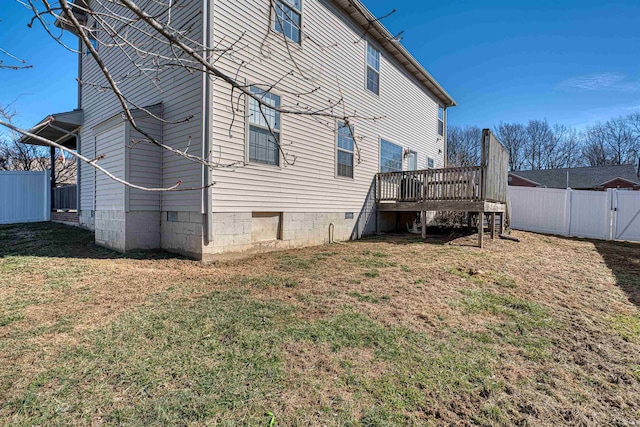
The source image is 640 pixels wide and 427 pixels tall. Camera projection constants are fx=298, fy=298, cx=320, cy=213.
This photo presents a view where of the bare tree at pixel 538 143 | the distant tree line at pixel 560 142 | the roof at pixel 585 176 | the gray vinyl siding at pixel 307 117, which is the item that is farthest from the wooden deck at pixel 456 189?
the bare tree at pixel 538 143

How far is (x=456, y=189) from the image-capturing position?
8.29 meters

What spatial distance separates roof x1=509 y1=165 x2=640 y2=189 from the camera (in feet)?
87.4

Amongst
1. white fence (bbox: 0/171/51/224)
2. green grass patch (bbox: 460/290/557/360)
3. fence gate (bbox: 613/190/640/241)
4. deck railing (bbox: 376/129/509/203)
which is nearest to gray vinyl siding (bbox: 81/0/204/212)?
green grass patch (bbox: 460/290/557/360)

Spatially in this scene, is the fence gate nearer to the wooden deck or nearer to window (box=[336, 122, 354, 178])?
the wooden deck

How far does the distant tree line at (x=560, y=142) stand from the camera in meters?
36.2

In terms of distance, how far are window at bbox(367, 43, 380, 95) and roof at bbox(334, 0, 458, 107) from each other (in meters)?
0.35

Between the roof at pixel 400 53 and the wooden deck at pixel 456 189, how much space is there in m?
3.90

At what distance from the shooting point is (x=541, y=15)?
8.20 m

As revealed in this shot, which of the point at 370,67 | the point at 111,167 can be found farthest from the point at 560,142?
the point at 111,167

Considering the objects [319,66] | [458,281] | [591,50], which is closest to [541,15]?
[319,66]

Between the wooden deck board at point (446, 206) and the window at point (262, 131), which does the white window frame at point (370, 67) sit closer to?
the wooden deck board at point (446, 206)

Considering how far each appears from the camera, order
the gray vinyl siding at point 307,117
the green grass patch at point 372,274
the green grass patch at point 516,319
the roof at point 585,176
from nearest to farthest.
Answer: the green grass patch at point 516,319, the green grass patch at point 372,274, the gray vinyl siding at point 307,117, the roof at point 585,176

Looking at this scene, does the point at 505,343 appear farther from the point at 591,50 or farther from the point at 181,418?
the point at 591,50

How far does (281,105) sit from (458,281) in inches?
198
